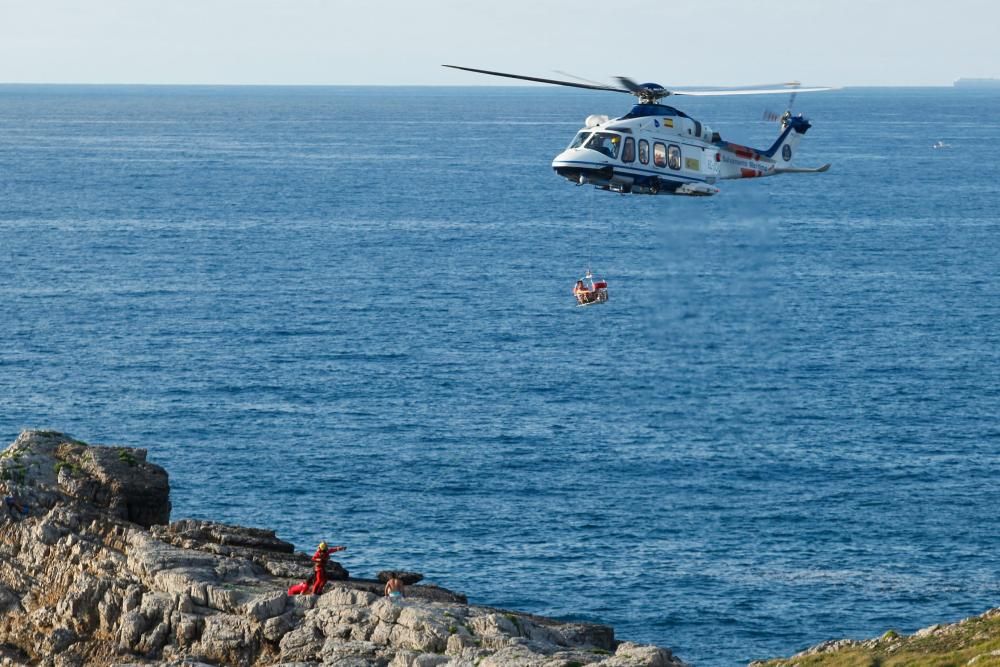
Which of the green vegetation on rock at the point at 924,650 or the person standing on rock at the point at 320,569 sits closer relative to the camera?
the green vegetation on rock at the point at 924,650

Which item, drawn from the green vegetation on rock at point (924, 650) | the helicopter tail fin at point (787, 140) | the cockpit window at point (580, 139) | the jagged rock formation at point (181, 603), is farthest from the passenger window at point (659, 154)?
the green vegetation on rock at point (924, 650)

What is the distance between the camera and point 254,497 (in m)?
96.2

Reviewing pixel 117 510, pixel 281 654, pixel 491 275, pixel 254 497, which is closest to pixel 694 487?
pixel 254 497

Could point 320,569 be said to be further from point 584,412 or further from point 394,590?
point 584,412

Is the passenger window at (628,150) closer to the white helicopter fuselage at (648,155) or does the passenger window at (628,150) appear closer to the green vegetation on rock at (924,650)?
the white helicopter fuselage at (648,155)

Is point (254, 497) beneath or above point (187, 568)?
beneath

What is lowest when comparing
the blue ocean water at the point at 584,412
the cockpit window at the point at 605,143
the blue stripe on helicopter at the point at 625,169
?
the blue ocean water at the point at 584,412

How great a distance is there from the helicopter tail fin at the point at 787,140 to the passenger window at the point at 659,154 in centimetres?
964

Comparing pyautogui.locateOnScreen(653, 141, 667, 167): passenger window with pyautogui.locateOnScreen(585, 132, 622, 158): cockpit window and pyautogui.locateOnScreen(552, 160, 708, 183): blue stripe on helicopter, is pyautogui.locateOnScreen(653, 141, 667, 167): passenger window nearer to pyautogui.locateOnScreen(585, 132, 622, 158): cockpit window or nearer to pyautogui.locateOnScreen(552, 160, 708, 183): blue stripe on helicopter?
pyautogui.locateOnScreen(552, 160, 708, 183): blue stripe on helicopter

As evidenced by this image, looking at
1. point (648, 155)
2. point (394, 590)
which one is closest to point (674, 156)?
point (648, 155)

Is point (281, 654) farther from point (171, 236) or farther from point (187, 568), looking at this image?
point (171, 236)

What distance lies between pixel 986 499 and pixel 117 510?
6316cm

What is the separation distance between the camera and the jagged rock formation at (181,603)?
44094mm

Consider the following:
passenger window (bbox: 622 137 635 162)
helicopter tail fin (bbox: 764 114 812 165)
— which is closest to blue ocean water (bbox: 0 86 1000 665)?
helicopter tail fin (bbox: 764 114 812 165)
